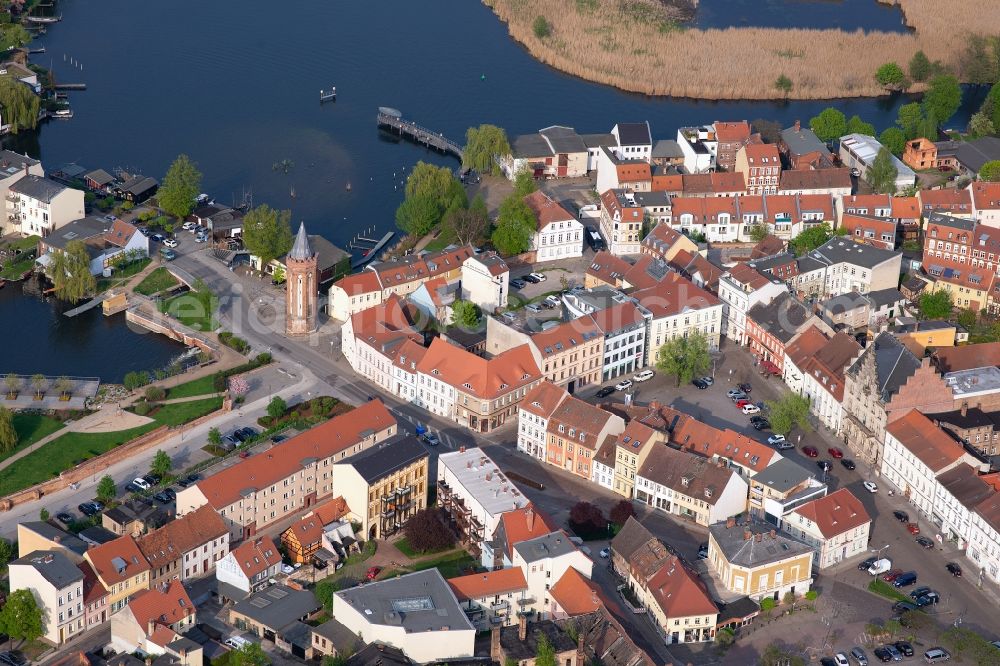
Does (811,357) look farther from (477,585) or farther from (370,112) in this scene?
(370,112)

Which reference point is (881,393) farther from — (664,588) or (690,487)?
(664,588)

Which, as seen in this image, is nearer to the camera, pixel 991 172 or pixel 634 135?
pixel 991 172

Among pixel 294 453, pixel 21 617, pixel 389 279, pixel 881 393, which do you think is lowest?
pixel 21 617

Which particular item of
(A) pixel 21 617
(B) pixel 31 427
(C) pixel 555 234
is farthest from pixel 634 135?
(A) pixel 21 617

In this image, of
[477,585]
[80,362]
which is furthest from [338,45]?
[477,585]

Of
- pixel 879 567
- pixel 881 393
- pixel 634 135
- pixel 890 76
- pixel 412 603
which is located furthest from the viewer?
pixel 890 76

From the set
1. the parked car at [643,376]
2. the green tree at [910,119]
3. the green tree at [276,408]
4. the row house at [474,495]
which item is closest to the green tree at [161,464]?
the green tree at [276,408]
